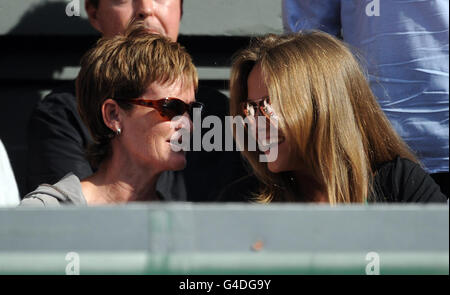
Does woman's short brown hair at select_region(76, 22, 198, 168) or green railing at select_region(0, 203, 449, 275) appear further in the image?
woman's short brown hair at select_region(76, 22, 198, 168)

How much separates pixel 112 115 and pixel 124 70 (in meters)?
0.13

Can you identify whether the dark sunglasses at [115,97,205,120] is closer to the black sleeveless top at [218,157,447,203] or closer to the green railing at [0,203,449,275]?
the black sleeveless top at [218,157,447,203]

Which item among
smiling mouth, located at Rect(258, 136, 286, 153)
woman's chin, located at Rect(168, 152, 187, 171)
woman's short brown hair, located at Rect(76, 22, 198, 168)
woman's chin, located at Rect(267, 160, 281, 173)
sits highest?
woman's short brown hair, located at Rect(76, 22, 198, 168)

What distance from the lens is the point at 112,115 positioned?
1.99 m

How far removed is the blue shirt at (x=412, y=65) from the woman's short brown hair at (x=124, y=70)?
19.9 inches

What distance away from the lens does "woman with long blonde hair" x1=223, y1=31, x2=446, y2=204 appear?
1750mm

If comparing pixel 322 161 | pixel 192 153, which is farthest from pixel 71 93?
pixel 322 161

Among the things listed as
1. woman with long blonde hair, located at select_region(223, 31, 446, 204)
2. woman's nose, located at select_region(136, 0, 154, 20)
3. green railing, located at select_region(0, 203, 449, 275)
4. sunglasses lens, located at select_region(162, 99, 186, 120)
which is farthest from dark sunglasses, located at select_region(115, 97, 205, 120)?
green railing, located at select_region(0, 203, 449, 275)

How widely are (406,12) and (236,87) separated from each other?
52cm

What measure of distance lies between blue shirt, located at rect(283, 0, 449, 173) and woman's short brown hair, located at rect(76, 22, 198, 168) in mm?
507

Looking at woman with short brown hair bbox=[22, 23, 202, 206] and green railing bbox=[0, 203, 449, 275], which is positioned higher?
woman with short brown hair bbox=[22, 23, 202, 206]

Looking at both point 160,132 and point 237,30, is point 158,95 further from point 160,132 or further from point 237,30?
point 237,30

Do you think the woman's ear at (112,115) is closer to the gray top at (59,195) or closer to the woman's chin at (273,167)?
the gray top at (59,195)

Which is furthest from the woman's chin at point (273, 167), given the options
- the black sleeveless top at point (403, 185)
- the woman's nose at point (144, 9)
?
the woman's nose at point (144, 9)
